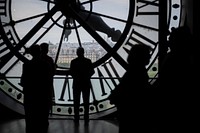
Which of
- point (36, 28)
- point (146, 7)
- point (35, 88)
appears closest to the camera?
point (35, 88)

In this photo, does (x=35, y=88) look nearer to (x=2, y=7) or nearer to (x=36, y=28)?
(x=36, y=28)

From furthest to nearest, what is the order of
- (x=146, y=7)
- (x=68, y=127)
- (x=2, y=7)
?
(x=2, y=7), (x=146, y=7), (x=68, y=127)

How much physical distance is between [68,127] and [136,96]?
78.8 inches

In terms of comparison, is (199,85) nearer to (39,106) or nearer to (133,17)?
(39,106)

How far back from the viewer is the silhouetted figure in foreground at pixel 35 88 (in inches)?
107

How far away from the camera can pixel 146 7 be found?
424cm

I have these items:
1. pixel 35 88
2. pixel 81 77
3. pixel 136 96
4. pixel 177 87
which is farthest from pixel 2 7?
pixel 177 87

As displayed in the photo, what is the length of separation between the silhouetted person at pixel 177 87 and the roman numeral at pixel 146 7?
2.37 meters

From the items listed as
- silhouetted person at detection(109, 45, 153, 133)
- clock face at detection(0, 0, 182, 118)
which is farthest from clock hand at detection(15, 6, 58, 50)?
silhouetted person at detection(109, 45, 153, 133)

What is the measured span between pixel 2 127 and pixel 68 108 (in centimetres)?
89

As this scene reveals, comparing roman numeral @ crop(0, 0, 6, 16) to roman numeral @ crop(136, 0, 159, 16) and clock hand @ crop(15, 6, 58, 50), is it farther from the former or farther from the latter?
roman numeral @ crop(136, 0, 159, 16)

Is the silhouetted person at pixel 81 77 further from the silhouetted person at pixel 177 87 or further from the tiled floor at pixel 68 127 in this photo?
the silhouetted person at pixel 177 87

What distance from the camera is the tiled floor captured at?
11.9 ft

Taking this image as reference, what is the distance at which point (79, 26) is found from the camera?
13.9 ft
